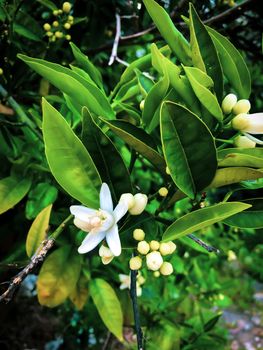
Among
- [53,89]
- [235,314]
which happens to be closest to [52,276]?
[53,89]

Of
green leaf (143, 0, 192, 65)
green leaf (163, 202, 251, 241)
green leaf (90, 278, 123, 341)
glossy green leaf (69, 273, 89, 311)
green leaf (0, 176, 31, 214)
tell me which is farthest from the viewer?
glossy green leaf (69, 273, 89, 311)

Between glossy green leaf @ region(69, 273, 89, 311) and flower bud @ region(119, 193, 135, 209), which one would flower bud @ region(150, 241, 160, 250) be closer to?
flower bud @ region(119, 193, 135, 209)

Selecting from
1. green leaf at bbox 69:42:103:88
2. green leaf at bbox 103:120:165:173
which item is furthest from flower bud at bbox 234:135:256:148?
green leaf at bbox 69:42:103:88

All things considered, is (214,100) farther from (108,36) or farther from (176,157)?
(108,36)

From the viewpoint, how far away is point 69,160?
556 mm

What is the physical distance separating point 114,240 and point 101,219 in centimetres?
3

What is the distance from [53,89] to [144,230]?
2.37 feet

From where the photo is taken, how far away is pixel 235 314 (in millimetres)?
3598

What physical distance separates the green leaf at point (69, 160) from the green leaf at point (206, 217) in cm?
12

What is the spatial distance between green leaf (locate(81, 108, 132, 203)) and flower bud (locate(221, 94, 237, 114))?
158mm

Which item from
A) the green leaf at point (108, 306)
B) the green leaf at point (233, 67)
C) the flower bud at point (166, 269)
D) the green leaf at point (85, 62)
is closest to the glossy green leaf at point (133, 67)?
the green leaf at point (85, 62)

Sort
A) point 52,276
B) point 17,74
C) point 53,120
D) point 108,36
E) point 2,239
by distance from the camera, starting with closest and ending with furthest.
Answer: point 53,120 < point 52,276 < point 17,74 < point 2,239 < point 108,36

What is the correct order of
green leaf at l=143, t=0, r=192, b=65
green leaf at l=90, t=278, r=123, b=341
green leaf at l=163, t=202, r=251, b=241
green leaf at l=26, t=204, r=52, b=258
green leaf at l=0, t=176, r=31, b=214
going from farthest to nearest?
green leaf at l=90, t=278, r=123, b=341 < green leaf at l=0, t=176, r=31, b=214 < green leaf at l=26, t=204, r=52, b=258 < green leaf at l=143, t=0, r=192, b=65 < green leaf at l=163, t=202, r=251, b=241

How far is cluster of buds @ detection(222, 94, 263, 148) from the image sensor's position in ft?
1.86
